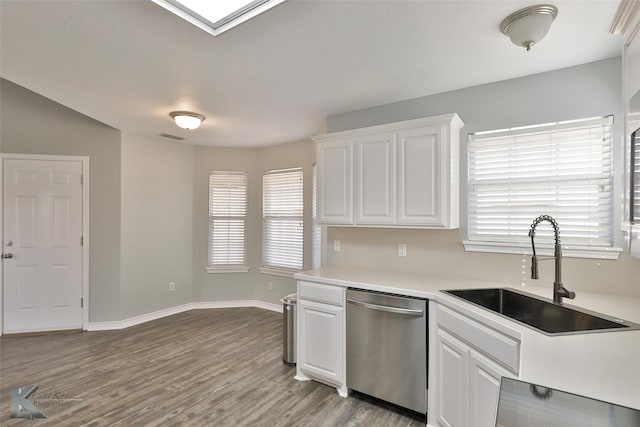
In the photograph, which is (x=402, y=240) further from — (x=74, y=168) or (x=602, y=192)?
(x=74, y=168)

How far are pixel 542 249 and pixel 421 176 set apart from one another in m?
1.02

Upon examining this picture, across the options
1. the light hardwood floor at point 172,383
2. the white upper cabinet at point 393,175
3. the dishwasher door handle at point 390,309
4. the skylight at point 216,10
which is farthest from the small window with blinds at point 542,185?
the skylight at point 216,10

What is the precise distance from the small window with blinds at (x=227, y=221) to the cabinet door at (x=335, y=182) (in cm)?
228

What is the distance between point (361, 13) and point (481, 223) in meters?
1.84

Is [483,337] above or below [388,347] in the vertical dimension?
above

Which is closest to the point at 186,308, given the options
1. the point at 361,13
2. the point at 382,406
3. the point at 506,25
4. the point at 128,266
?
the point at 128,266

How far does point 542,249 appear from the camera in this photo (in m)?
2.32

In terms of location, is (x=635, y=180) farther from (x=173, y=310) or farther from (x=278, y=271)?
(x=173, y=310)

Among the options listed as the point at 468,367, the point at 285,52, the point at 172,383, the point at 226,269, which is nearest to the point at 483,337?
the point at 468,367

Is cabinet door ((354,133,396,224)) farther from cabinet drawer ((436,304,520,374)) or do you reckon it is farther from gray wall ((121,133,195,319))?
gray wall ((121,133,195,319))

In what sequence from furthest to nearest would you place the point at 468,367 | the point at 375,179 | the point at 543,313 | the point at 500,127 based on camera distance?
1. the point at 375,179
2. the point at 500,127
3. the point at 543,313
4. the point at 468,367

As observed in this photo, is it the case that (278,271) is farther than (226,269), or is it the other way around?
(226,269)

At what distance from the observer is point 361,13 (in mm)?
1639

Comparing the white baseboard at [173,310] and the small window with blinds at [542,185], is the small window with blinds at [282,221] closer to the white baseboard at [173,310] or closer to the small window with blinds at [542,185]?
the white baseboard at [173,310]
